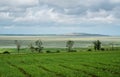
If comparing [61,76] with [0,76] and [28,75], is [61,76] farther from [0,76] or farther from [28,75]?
[0,76]

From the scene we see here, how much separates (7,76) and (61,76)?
21.5ft

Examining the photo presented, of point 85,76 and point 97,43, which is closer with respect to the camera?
point 85,76

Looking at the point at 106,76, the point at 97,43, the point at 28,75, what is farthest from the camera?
the point at 97,43

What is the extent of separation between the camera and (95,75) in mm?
36188

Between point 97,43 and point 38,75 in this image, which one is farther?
point 97,43

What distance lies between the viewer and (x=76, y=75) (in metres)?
36.7

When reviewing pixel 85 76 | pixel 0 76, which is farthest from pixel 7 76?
Result: pixel 85 76

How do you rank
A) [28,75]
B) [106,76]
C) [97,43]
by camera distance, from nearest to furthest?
[106,76]
[28,75]
[97,43]

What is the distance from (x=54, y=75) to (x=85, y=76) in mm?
4033

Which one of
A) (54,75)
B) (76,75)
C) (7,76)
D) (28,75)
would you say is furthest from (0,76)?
(76,75)

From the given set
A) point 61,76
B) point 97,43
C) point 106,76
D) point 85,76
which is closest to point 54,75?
point 61,76

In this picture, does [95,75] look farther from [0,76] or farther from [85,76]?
[0,76]

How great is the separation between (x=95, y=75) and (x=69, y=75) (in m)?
3.17

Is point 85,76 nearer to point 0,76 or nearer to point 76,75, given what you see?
point 76,75
